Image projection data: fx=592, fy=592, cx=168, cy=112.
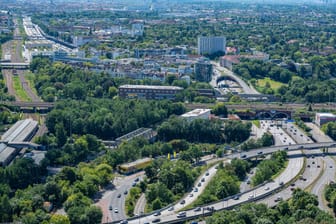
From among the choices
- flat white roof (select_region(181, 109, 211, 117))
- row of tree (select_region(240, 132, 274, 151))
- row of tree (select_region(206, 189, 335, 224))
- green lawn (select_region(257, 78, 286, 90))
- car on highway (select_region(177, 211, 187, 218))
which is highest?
row of tree (select_region(206, 189, 335, 224))

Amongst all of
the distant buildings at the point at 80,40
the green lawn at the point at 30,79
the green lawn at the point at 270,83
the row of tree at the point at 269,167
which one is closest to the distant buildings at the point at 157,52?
the distant buildings at the point at 80,40

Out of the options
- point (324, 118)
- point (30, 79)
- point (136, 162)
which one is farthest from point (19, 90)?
point (324, 118)

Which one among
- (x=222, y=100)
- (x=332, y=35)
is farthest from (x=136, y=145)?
(x=332, y=35)

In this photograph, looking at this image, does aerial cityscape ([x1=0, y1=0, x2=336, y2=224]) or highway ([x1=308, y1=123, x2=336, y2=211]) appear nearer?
aerial cityscape ([x1=0, y1=0, x2=336, y2=224])

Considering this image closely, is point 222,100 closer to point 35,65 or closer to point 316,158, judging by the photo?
point 316,158

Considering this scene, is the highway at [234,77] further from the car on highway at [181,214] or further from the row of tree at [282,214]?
the car on highway at [181,214]

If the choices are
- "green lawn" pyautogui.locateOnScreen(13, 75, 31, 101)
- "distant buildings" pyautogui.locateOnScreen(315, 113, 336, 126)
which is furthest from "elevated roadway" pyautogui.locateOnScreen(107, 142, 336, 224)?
"green lawn" pyautogui.locateOnScreen(13, 75, 31, 101)

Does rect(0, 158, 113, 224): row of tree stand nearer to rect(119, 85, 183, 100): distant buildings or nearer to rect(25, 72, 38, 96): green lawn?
rect(119, 85, 183, 100): distant buildings
